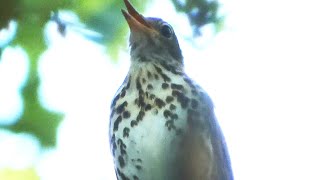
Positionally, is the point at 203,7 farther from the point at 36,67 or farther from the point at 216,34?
the point at 36,67

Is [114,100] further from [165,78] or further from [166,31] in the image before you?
[166,31]

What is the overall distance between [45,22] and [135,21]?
324mm

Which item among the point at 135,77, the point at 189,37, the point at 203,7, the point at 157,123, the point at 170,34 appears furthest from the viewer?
the point at 170,34

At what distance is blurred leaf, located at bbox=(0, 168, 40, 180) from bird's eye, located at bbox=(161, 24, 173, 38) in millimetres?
535

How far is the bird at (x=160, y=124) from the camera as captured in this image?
1.30m

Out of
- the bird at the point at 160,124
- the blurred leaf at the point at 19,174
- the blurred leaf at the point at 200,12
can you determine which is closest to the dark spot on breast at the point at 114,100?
the bird at the point at 160,124

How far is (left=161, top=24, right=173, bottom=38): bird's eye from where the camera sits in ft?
5.20

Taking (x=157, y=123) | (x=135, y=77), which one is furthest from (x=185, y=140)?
(x=135, y=77)

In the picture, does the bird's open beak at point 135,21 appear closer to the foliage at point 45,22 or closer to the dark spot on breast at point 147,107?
the foliage at point 45,22

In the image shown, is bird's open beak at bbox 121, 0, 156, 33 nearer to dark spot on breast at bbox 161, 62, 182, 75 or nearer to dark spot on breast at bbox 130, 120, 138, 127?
dark spot on breast at bbox 161, 62, 182, 75

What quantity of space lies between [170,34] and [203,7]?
519 mm

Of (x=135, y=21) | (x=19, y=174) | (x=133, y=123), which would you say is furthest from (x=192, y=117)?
(x=19, y=174)

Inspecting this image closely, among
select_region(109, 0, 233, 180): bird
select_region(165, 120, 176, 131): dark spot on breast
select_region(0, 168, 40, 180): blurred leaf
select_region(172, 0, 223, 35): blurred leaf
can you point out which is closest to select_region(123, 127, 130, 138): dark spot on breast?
select_region(109, 0, 233, 180): bird

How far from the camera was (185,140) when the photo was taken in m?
1.33
